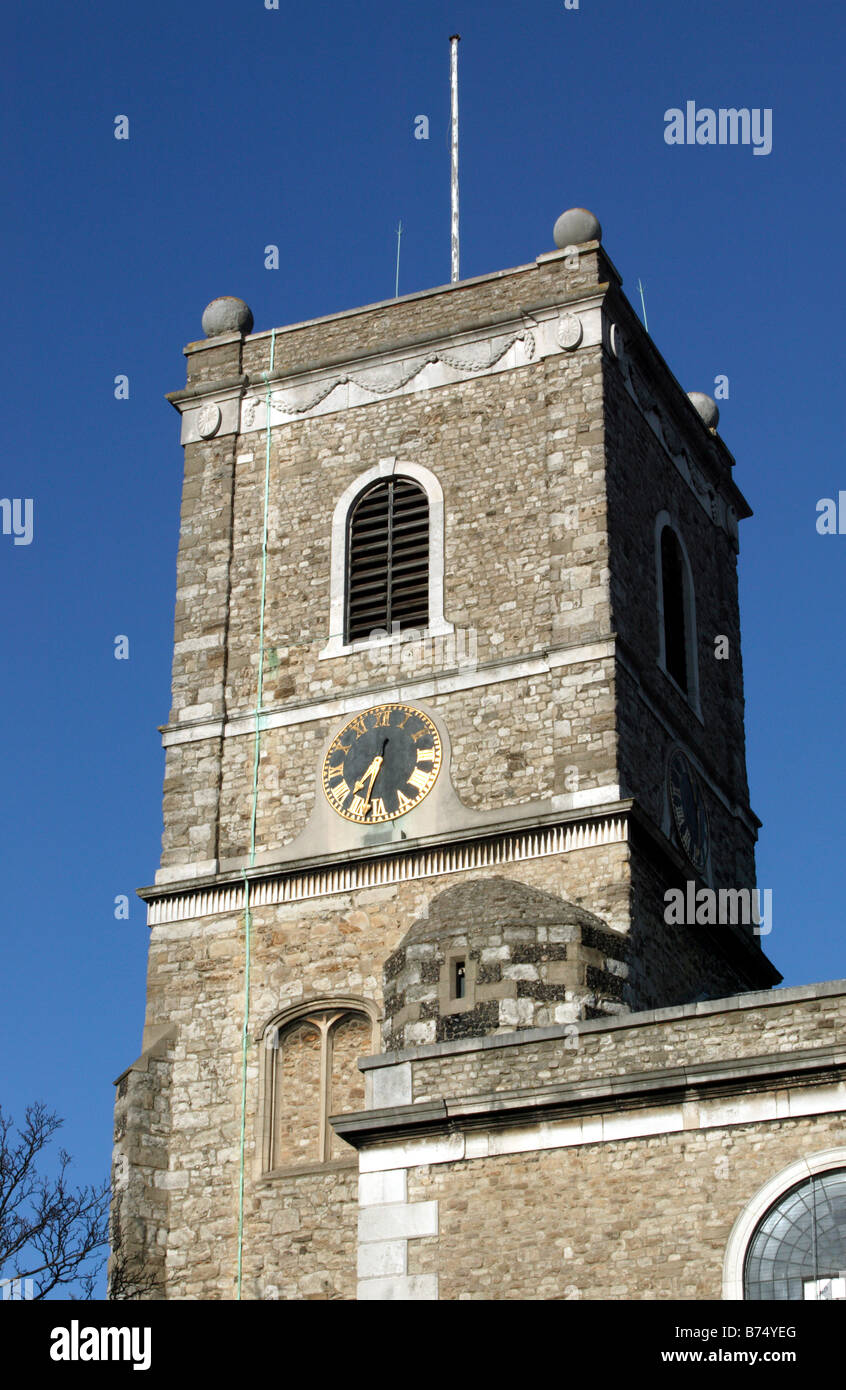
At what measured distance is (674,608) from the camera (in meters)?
33.5

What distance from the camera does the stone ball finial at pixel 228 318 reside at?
34.8 m

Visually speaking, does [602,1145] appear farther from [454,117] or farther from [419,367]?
[454,117]

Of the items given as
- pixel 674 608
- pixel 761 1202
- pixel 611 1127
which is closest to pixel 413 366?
pixel 674 608

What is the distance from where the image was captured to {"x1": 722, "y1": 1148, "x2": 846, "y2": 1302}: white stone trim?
20359 mm

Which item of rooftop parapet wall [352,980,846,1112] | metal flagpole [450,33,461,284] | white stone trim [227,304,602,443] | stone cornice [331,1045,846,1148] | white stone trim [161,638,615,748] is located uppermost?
metal flagpole [450,33,461,284]

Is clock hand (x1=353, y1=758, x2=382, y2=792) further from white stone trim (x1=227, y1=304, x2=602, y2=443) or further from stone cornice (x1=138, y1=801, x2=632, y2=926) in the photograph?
white stone trim (x1=227, y1=304, x2=602, y2=443)

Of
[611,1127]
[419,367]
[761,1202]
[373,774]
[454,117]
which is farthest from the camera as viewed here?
[454,117]

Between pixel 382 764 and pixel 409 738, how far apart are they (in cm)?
47

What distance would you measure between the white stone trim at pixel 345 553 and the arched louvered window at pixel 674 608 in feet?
10.9

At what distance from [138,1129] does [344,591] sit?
778 cm

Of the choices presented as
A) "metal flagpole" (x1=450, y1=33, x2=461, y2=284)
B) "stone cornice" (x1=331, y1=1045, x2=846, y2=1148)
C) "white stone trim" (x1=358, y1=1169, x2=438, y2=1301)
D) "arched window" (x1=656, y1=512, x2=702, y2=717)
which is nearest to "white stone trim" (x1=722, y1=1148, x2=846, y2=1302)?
"stone cornice" (x1=331, y1=1045, x2=846, y2=1148)

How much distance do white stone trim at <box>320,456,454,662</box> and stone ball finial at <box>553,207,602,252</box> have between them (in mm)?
3752
